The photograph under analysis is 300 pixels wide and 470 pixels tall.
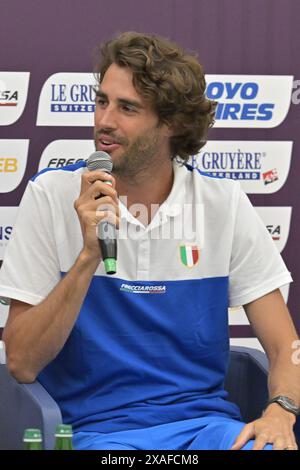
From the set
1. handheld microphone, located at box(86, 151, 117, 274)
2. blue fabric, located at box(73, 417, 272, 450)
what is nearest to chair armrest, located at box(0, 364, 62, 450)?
blue fabric, located at box(73, 417, 272, 450)

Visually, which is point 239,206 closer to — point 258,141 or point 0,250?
point 258,141

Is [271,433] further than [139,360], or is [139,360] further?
[139,360]

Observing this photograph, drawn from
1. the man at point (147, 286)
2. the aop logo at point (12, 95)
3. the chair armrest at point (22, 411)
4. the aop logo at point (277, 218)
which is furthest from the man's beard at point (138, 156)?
the aop logo at point (277, 218)

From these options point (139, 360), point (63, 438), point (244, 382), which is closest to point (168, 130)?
point (139, 360)

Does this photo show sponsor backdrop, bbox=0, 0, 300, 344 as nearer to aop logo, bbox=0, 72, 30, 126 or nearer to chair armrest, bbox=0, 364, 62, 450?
aop logo, bbox=0, 72, 30, 126

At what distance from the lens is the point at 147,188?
2.64 metres

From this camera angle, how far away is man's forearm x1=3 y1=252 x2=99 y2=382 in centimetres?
236

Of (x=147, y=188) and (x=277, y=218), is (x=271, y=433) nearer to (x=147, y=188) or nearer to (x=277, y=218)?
(x=147, y=188)

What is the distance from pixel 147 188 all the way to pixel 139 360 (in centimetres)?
45

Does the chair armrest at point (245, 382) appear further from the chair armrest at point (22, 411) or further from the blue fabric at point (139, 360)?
the chair armrest at point (22, 411)

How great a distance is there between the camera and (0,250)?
3.33m

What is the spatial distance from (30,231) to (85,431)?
50 cm

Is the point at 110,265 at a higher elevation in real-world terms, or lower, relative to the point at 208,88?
lower

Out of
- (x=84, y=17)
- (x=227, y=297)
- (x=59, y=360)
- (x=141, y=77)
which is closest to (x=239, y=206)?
(x=227, y=297)
